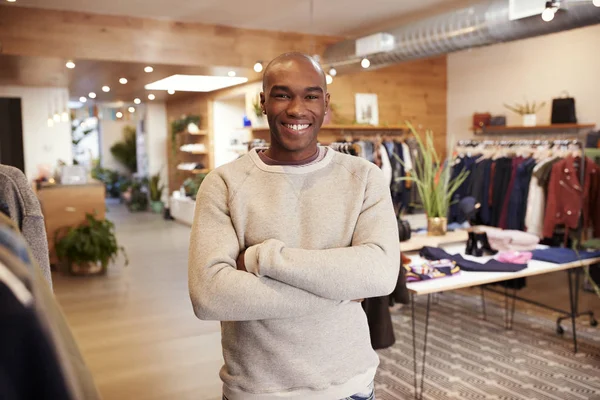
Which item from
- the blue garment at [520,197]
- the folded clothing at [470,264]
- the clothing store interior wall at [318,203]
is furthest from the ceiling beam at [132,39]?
the folded clothing at [470,264]

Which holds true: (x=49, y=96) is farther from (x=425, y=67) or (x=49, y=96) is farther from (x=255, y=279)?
(x=255, y=279)

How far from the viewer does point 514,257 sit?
3594mm

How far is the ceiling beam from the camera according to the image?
5.91 metres

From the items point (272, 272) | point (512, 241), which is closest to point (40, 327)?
point (272, 272)

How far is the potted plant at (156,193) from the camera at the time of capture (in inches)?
504

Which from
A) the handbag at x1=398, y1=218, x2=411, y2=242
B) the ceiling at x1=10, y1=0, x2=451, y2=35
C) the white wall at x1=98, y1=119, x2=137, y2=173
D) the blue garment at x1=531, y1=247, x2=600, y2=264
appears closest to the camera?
the blue garment at x1=531, y1=247, x2=600, y2=264

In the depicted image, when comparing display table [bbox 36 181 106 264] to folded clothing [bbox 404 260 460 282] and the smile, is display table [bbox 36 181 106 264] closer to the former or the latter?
Result: folded clothing [bbox 404 260 460 282]

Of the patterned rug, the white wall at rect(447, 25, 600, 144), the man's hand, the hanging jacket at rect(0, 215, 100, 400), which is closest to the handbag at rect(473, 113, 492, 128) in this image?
the white wall at rect(447, 25, 600, 144)

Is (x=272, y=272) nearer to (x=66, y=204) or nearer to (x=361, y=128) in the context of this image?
(x=66, y=204)

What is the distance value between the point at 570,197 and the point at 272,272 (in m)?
5.21

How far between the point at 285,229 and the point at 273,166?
0.17 m

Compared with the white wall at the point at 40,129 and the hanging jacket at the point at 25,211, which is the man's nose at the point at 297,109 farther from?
the white wall at the point at 40,129

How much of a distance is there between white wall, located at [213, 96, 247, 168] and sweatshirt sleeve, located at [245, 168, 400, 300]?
30.6 feet

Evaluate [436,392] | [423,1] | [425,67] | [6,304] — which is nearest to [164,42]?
[423,1]
